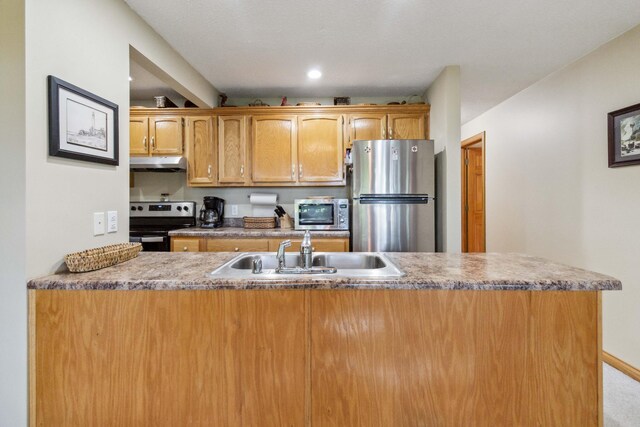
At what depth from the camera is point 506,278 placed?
50.6 inches

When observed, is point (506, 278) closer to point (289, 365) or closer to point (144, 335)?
point (289, 365)

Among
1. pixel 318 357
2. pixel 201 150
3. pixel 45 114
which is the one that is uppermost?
pixel 201 150

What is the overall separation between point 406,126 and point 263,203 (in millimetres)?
1749

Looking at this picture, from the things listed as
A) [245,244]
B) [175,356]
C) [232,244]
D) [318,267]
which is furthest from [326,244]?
[175,356]

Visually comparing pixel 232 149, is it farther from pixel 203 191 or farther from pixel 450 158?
pixel 450 158

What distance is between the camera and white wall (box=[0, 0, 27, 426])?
50.4 inches

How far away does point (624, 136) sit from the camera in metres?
2.28

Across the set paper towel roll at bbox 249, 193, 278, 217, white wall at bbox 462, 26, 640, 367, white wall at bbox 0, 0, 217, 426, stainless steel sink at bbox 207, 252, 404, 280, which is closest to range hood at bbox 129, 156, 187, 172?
paper towel roll at bbox 249, 193, 278, 217

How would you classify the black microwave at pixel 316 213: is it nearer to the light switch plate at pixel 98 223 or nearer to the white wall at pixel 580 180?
the light switch plate at pixel 98 223

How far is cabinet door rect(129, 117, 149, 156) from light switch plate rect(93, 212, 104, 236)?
78.2 inches

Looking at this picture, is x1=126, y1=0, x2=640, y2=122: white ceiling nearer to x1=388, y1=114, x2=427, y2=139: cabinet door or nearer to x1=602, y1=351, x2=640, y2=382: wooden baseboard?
x1=388, y1=114, x2=427, y2=139: cabinet door

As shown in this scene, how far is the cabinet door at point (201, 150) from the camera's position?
3.41 m

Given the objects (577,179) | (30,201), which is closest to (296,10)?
(30,201)

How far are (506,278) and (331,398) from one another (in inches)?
33.4
